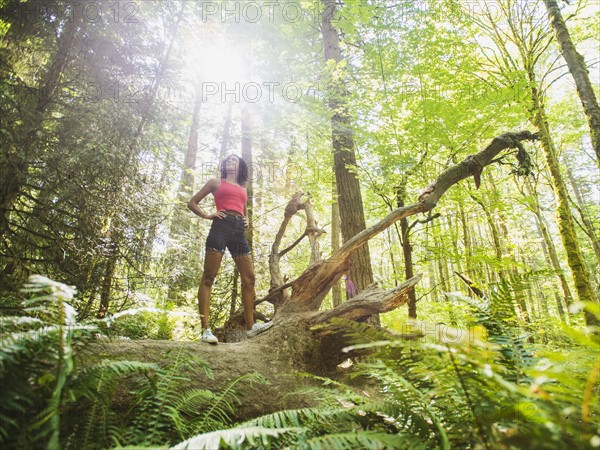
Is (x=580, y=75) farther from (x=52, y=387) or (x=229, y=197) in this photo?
(x=52, y=387)

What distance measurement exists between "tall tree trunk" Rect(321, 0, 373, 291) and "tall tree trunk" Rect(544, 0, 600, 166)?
439 cm

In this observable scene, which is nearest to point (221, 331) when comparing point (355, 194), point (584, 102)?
point (355, 194)

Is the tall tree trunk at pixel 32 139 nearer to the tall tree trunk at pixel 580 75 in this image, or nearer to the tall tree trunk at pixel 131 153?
the tall tree trunk at pixel 131 153

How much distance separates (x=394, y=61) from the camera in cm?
552

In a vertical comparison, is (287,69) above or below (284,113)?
above

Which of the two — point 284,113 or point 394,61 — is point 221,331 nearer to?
point 394,61

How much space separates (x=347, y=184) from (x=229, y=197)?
9.37 feet

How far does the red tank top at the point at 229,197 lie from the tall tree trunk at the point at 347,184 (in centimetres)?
232

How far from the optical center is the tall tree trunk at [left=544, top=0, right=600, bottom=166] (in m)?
5.50

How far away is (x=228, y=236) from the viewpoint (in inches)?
159

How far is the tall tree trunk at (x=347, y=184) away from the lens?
5.57m

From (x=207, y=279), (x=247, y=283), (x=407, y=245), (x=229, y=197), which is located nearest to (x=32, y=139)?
(x=229, y=197)

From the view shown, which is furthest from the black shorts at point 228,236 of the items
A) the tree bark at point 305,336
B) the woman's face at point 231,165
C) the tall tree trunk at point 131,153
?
the tall tree trunk at point 131,153

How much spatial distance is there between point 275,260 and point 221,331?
163 cm
